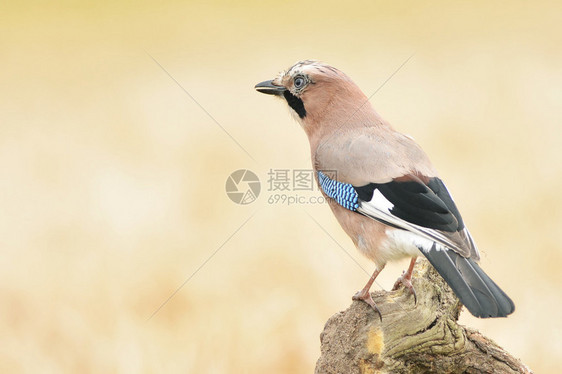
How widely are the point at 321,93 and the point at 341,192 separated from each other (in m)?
0.96

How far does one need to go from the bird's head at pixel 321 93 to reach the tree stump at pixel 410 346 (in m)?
1.60

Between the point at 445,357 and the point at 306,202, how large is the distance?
2.17 meters

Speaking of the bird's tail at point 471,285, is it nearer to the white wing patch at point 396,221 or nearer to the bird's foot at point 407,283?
the white wing patch at point 396,221

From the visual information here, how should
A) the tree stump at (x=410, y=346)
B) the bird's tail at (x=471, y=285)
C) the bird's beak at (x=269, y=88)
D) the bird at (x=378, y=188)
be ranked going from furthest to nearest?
the bird's beak at (x=269, y=88) → the tree stump at (x=410, y=346) → the bird at (x=378, y=188) → the bird's tail at (x=471, y=285)

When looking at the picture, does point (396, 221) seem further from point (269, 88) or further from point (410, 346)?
point (269, 88)

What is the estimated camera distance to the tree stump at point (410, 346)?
4.39 m

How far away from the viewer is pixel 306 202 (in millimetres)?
6254

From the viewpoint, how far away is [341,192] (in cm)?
496

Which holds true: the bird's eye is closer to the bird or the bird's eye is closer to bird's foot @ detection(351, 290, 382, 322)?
the bird

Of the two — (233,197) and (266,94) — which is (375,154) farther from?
(233,197)

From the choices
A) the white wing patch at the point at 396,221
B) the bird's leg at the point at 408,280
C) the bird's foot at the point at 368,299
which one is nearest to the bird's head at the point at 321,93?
the white wing patch at the point at 396,221

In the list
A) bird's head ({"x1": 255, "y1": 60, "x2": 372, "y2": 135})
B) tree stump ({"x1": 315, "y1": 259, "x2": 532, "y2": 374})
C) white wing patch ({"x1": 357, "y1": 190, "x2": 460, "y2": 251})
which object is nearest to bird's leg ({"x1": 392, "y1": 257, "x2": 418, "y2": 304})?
tree stump ({"x1": 315, "y1": 259, "x2": 532, "y2": 374})

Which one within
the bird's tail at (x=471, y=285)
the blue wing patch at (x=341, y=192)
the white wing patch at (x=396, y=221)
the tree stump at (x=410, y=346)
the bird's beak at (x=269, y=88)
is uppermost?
the bird's beak at (x=269, y=88)

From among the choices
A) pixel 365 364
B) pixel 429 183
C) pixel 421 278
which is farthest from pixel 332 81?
pixel 365 364
